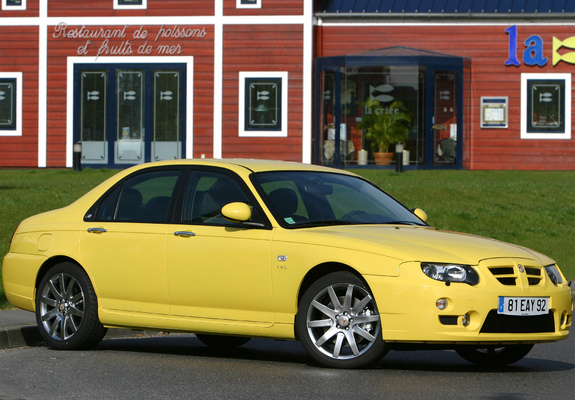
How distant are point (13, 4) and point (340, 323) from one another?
29.7 m

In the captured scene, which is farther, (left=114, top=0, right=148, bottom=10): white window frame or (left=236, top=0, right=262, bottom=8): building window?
(left=114, top=0, right=148, bottom=10): white window frame

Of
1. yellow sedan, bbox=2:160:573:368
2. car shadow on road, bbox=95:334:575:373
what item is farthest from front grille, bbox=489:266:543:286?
car shadow on road, bbox=95:334:575:373

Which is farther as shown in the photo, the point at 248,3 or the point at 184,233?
the point at 248,3

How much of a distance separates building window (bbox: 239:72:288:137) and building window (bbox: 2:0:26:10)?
748 centimetres

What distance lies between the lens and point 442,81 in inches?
1323

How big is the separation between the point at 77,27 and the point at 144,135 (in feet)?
13.4

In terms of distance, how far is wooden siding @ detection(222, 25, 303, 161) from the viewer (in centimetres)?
3394

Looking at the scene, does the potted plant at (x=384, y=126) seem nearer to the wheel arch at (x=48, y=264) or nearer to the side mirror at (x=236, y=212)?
the wheel arch at (x=48, y=264)

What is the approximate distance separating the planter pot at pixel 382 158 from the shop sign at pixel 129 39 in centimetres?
669

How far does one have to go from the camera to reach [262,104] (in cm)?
3425

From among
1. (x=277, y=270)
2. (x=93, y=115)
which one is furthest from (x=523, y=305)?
(x=93, y=115)

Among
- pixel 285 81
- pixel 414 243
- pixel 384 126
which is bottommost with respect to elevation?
pixel 414 243

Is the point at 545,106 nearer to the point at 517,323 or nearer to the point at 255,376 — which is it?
the point at 517,323

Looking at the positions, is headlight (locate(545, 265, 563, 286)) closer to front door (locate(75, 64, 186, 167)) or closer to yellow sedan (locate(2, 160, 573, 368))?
yellow sedan (locate(2, 160, 573, 368))
